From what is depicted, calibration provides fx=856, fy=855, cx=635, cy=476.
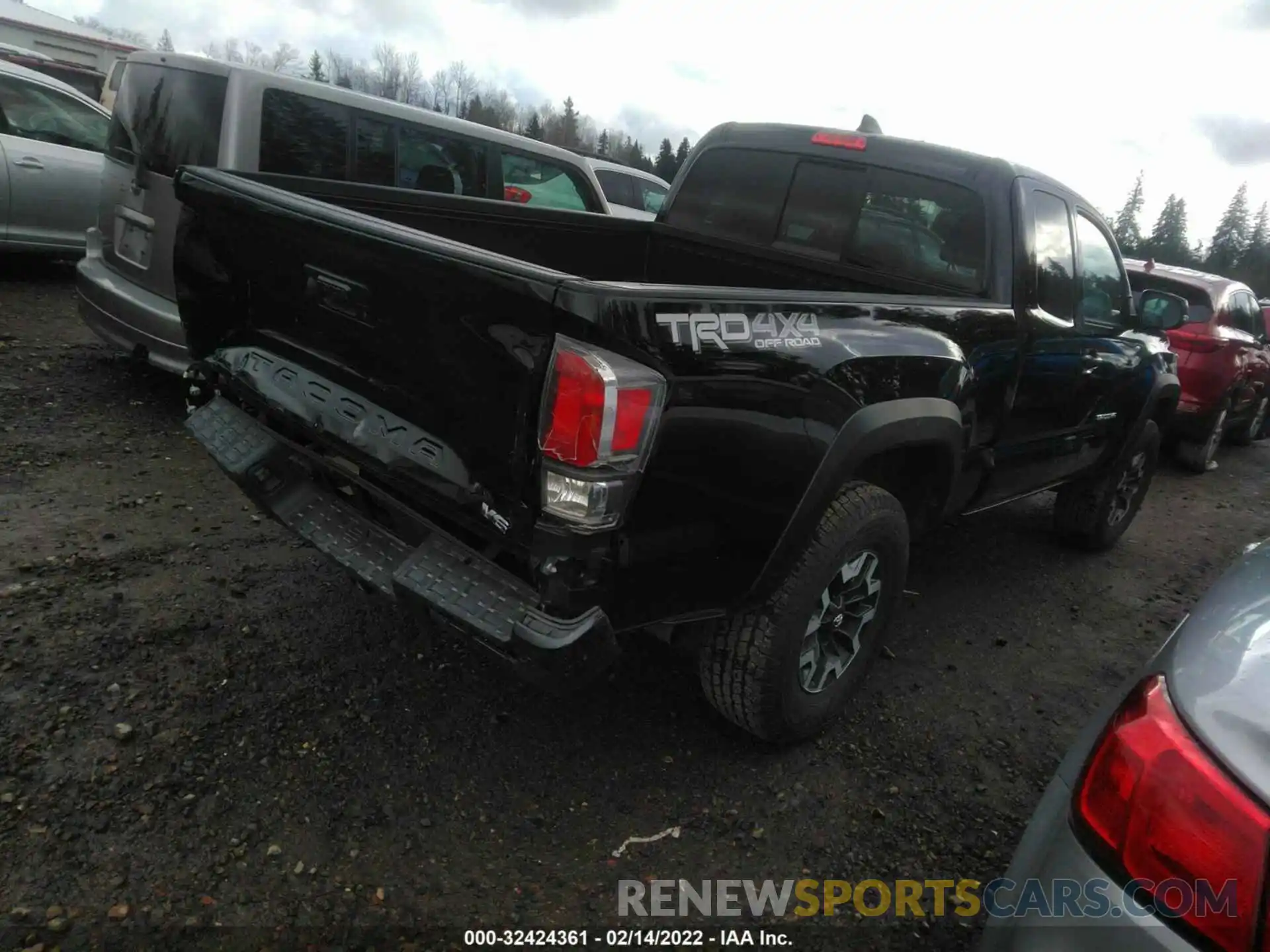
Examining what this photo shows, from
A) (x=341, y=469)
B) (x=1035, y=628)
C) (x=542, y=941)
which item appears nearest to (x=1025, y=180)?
(x=1035, y=628)

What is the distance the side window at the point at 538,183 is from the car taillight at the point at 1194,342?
15.7 feet

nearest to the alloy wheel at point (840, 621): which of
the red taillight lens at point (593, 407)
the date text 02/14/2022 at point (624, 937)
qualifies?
the date text 02/14/2022 at point (624, 937)

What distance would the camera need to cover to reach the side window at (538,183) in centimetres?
590

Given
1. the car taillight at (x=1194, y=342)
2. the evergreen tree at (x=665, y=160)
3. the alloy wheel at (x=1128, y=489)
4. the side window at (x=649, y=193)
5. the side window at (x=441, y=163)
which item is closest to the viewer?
the alloy wheel at (x=1128, y=489)

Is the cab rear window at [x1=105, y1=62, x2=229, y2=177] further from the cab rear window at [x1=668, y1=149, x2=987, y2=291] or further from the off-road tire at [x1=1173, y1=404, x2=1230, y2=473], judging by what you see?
the off-road tire at [x1=1173, y1=404, x2=1230, y2=473]

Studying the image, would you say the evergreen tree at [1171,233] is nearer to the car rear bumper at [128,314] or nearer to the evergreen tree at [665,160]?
the evergreen tree at [665,160]

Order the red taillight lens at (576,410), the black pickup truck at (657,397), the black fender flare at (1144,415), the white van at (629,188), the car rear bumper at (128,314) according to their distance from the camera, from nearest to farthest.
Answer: the red taillight lens at (576,410)
the black pickup truck at (657,397)
the car rear bumper at (128,314)
the black fender flare at (1144,415)
the white van at (629,188)

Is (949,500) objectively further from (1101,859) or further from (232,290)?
(232,290)

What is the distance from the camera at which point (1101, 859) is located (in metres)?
1.27

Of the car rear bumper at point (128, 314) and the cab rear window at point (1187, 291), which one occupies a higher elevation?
the cab rear window at point (1187, 291)

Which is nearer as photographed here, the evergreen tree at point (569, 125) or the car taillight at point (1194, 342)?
the car taillight at point (1194, 342)

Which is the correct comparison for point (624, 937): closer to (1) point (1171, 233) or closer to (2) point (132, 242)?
(2) point (132, 242)

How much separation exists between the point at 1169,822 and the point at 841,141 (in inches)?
124

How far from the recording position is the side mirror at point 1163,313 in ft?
14.3
